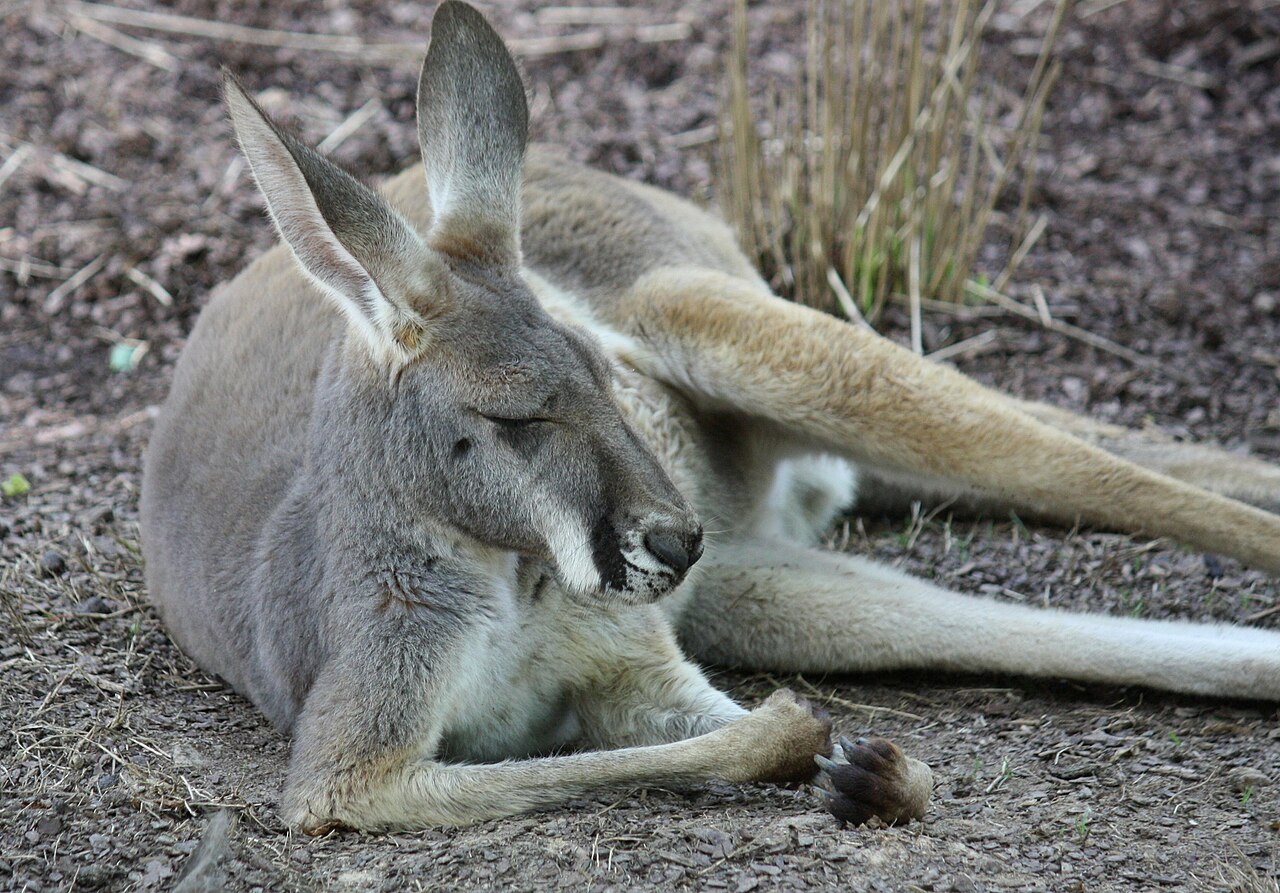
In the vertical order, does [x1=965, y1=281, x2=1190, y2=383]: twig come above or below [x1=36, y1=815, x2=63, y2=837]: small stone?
above

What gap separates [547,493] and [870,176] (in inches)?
128

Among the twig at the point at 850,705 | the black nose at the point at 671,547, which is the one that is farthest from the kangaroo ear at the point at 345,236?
the twig at the point at 850,705

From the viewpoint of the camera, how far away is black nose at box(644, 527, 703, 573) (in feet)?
10.3

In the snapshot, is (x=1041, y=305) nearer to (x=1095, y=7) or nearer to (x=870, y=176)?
(x=870, y=176)

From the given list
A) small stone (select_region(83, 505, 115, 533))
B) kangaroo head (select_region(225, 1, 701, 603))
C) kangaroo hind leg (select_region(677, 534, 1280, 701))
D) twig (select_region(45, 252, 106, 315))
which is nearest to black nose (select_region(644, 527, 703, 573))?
kangaroo head (select_region(225, 1, 701, 603))

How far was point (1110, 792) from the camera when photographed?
3523mm

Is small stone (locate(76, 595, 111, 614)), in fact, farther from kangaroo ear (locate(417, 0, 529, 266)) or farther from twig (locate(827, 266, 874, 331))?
twig (locate(827, 266, 874, 331))

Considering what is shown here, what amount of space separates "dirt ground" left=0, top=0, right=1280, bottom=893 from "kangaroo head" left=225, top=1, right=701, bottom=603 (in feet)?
2.18

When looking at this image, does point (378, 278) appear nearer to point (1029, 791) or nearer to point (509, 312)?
point (509, 312)

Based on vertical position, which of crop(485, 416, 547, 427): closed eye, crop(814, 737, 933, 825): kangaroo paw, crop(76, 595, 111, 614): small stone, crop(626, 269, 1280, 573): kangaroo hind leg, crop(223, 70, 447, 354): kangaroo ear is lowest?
crop(76, 595, 111, 614): small stone

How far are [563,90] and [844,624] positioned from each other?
172 inches

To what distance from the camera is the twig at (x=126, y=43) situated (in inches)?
305

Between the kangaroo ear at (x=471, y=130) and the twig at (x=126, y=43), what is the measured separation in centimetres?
466

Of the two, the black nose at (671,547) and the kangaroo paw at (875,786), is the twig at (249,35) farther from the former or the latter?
the kangaroo paw at (875,786)
